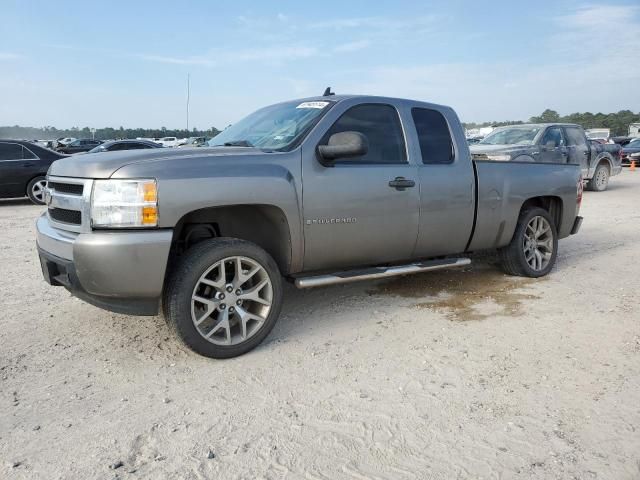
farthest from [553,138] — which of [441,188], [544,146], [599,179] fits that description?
[441,188]

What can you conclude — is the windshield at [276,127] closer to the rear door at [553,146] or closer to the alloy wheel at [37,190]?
the rear door at [553,146]

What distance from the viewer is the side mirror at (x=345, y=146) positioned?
3.89 m

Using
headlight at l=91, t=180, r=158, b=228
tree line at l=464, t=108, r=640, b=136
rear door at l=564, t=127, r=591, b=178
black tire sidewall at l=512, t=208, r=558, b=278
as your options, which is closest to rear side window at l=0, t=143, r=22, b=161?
headlight at l=91, t=180, r=158, b=228

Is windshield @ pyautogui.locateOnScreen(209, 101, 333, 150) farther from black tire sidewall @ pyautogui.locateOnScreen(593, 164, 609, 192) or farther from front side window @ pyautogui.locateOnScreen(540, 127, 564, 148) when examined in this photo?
black tire sidewall @ pyautogui.locateOnScreen(593, 164, 609, 192)

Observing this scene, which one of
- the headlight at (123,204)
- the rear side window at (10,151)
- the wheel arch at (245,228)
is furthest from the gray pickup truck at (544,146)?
the rear side window at (10,151)

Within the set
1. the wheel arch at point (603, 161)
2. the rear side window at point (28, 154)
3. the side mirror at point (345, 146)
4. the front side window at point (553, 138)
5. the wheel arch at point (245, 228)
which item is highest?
the front side window at point (553, 138)

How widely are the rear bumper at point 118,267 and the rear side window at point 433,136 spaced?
95.6 inches

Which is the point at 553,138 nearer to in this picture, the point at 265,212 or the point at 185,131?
the point at 265,212

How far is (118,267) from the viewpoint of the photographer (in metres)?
3.29

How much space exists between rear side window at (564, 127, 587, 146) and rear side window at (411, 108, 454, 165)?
9.45m

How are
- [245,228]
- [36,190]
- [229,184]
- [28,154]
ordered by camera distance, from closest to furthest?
[229,184]
[245,228]
[28,154]
[36,190]

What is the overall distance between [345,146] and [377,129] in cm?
76

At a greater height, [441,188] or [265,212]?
[441,188]

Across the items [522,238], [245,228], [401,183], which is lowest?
[522,238]
